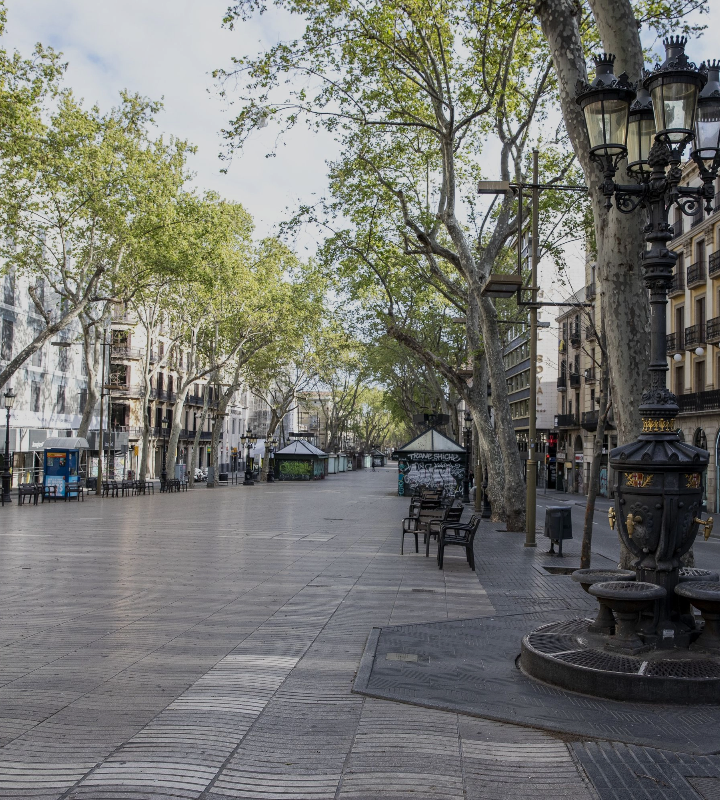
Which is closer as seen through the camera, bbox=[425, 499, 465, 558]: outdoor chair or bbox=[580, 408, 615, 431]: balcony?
bbox=[425, 499, 465, 558]: outdoor chair

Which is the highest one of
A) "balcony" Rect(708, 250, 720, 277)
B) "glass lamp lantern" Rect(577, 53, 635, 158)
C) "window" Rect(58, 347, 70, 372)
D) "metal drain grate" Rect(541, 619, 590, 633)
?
"balcony" Rect(708, 250, 720, 277)

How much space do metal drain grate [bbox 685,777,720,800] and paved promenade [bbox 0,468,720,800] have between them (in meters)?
0.02

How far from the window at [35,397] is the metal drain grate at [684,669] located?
139 ft

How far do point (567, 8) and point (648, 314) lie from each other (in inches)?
141

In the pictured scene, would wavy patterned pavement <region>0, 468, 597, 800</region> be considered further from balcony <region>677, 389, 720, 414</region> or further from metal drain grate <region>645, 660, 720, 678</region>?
balcony <region>677, 389, 720, 414</region>

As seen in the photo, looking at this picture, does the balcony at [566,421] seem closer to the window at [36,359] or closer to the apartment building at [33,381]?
the apartment building at [33,381]

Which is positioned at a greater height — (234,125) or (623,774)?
(234,125)

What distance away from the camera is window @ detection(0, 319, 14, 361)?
3878cm

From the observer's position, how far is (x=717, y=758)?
4293 mm

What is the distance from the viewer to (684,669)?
5418 millimetres

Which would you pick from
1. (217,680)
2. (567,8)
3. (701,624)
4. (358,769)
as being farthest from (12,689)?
(567,8)

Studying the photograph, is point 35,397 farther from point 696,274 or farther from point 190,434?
point 696,274

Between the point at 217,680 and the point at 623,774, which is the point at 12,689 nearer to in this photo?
the point at 217,680

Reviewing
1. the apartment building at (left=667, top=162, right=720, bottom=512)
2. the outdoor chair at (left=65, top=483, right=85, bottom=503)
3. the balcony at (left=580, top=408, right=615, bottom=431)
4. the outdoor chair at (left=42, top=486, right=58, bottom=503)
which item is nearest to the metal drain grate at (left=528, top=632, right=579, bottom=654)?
the outdoor chair at (left=42, top=486, right=58, bottom=503)
